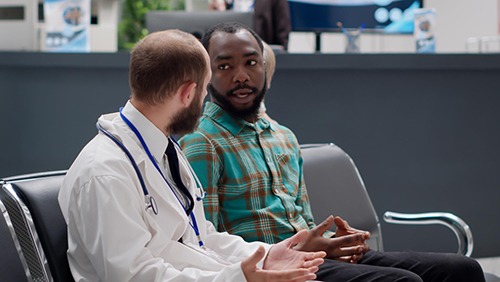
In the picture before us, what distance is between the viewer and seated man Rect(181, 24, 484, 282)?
212 cm

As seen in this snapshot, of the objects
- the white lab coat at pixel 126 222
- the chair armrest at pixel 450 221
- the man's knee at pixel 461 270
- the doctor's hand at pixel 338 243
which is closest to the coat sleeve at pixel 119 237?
the white lab coat at pixel 126 222

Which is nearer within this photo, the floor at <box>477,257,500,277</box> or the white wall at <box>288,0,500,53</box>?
the floor at <box>477,257,500,277</box>

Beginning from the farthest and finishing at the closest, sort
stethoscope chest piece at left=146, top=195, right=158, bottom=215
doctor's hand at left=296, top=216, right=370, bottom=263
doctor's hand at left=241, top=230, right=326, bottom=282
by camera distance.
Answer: doctor's hand at left=296, top=216, right=370, bottom=263
stethoscope chest piece at left=146, top=195, right=158, bottom=215
doctor's hand at left=241, top=230, right=326, bottom=282

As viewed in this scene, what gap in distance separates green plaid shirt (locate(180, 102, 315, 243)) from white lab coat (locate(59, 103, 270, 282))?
33 cm

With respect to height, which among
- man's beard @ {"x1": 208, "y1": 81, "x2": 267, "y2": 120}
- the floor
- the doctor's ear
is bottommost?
the floor

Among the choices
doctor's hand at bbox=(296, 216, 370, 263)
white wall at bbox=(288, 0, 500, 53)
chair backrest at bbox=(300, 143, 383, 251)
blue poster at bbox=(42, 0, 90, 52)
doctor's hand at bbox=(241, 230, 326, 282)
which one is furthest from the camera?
white wall at bbox=(288, 0, 500, 53)

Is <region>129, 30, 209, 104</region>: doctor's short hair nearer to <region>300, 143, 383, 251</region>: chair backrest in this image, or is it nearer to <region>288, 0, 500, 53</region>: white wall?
<region>300, 143, 383, 251</region>: chair backrest

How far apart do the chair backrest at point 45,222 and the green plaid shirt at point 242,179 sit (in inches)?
16.4

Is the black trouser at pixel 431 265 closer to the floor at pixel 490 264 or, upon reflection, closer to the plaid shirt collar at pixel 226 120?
the plaid shirt collar at pixel 226 120

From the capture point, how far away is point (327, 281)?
78.6 inches

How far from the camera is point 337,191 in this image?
2750mm

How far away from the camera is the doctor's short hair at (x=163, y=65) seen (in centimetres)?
173

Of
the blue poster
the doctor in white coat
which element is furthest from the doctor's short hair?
the blue poster

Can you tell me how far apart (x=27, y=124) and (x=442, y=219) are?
8.48 ft
